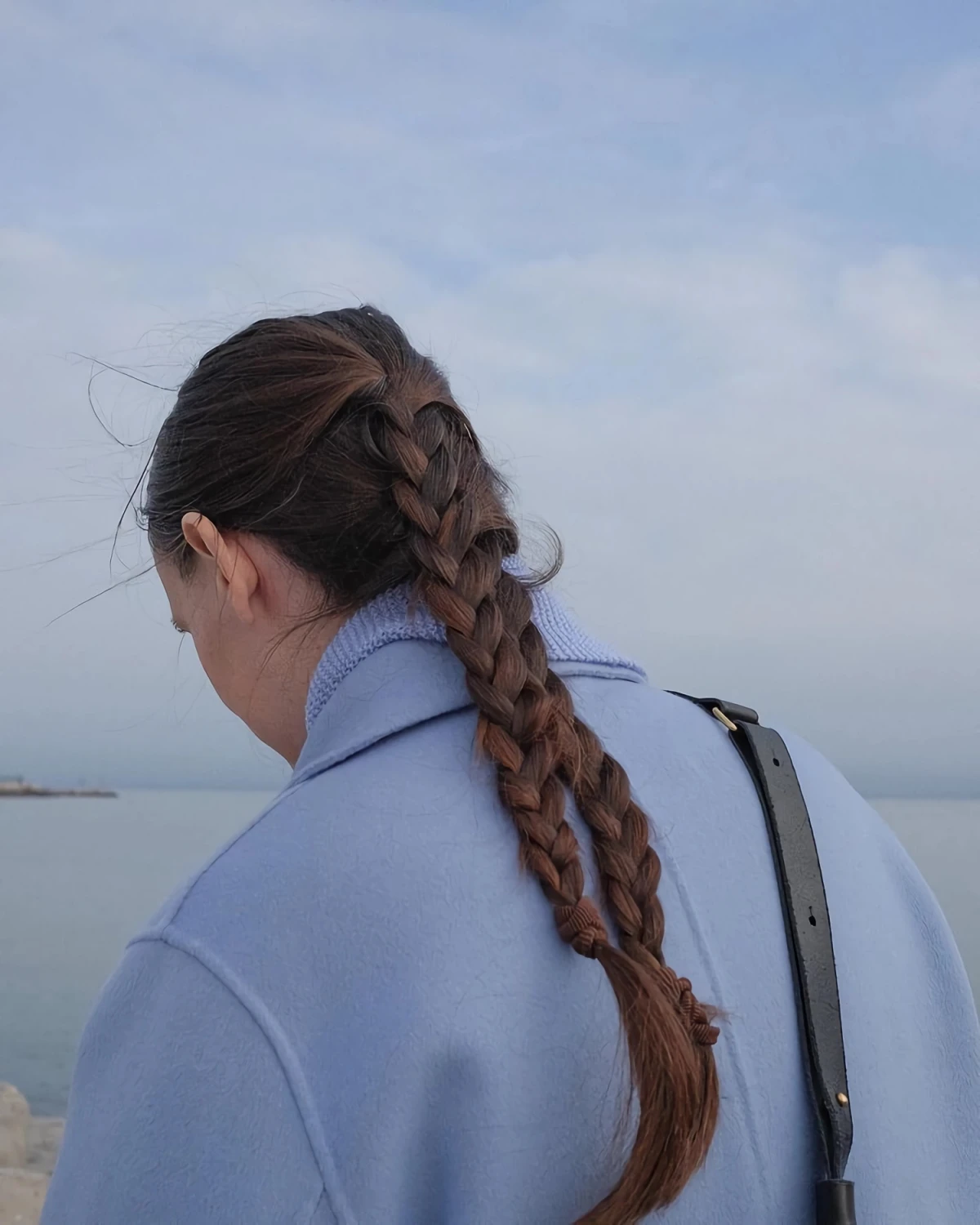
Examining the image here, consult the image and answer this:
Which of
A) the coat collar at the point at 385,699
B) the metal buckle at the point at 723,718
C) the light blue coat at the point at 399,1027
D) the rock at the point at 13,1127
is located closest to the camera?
the light blue coat at the point at 399,1027

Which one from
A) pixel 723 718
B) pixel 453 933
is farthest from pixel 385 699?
pixel 723 718

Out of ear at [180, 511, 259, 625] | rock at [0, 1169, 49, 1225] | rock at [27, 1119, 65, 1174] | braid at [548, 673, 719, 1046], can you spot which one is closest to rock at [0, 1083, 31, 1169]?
rock at [27, 1119, 65, 1174]

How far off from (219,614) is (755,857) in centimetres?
60

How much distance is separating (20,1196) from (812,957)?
4.29 meters

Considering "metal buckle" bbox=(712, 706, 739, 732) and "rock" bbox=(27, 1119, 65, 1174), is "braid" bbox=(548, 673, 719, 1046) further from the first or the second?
"rock" bbox=(27, 1119, 65, 1174)

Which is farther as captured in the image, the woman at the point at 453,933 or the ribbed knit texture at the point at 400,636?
the ribbed knit texture at the point at 400,636

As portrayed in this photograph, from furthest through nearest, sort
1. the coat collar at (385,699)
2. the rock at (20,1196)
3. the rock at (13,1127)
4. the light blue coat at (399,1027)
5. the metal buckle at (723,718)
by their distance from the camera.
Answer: the rock at (13,1127) < the rock at (20,1196) < the metal buckle at (723,718) < the coat collar at (385,699) < the light blue coat at (399,1027)

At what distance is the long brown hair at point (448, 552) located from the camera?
2.70 feet

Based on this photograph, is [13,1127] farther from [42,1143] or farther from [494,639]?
[494,639]

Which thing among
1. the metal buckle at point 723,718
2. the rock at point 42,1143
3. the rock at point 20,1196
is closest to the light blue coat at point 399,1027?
the metal buckle at point 723,718

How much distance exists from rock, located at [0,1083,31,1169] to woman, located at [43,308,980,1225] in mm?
5261

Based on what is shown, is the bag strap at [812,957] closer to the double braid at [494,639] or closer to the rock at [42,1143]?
the double braid at [494,639]

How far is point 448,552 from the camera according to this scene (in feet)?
3.33

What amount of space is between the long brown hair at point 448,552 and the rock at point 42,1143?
16.7 feet
